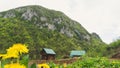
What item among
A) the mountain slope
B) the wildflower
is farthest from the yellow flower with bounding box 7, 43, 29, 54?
the mountain slope

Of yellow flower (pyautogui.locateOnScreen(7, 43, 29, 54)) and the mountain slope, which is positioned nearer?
yellow flower (pyautogui.locateOnScreen(7, 43, 29, 54))

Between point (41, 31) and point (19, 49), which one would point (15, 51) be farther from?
point (41, 31)

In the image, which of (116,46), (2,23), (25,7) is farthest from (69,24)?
(116,46)

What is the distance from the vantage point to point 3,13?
454 feet

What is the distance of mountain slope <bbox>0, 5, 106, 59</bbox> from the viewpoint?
92312mm

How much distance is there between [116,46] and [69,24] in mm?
106067

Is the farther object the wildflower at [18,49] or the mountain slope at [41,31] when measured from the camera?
the mountain slope at [41,31]

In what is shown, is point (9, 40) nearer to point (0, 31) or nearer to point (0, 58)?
point (0, 31)

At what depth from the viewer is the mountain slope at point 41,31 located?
92.3 meters

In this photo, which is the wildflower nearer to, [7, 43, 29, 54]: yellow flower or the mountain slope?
[7, 43, 29, 54]: yellow flower

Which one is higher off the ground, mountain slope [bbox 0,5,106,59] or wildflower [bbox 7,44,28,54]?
mountain slope [bbox 0,5,106,59]

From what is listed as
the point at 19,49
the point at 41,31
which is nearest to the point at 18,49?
the point at 19,49

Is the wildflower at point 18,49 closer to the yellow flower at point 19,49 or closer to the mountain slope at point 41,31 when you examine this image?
the yellow flower at point 19,49

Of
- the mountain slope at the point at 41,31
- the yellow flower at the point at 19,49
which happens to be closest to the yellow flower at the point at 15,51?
the yellow flower at the point at 19,49
